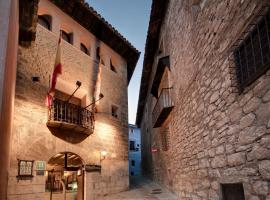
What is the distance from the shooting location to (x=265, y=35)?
367 cm

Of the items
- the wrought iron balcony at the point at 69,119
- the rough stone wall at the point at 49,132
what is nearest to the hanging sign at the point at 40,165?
the rough stone wall at the point at 49,132

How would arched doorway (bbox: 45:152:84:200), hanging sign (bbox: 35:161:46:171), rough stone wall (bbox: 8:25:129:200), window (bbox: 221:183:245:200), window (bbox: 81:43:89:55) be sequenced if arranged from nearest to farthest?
window (bbox: 221:183:245:200) < rough stone wall (bbox: 8:25:129:200) < hanging sign (bbox: 35:161:46:171) < arched doorway (bbox: 45:152:84:200) < window (bbox: 81:43:89:55)

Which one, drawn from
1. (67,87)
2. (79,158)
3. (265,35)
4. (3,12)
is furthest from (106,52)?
(265,35)

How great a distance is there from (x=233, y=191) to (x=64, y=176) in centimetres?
836

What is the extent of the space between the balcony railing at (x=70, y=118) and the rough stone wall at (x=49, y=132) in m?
0.37

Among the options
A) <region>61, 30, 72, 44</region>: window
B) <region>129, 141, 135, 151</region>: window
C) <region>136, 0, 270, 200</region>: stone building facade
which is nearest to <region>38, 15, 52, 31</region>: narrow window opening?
<region>61, 30, 72, 44</region>: window

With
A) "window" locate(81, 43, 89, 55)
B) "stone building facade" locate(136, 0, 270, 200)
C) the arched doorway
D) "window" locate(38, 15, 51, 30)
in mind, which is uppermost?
"window" locate(38, 15, 51, 30)

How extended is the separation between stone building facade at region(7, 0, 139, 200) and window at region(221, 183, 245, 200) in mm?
5925

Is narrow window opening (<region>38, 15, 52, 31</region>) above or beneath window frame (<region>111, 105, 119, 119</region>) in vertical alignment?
above

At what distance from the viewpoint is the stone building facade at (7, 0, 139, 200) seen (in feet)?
28.0

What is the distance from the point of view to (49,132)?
9.48 meters

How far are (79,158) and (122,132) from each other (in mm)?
3240

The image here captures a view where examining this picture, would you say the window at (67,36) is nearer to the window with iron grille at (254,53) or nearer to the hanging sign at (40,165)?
the hanging sign at (40,165)

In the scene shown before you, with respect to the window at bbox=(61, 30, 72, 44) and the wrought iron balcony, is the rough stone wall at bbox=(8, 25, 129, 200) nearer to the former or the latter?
the wrought iron balcony
